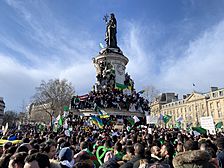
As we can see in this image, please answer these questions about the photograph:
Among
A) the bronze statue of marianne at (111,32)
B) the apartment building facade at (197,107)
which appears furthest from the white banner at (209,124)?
the apartment building facade at (197,107)

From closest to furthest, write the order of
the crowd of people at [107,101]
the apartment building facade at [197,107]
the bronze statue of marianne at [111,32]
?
the crowd of people at [107,101]
the bronze statue of marianne at [111,32]
the apartment building facade at [197,107]

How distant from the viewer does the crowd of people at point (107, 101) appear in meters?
31.2

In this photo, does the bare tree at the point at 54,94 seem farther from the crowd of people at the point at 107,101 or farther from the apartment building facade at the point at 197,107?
the apartment building facade at the point at 197,107

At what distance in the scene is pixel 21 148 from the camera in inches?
190

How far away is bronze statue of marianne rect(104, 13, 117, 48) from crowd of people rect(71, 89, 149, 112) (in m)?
10.2

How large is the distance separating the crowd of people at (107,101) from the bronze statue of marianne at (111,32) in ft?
33.5

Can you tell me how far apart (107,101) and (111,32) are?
15.4 metres

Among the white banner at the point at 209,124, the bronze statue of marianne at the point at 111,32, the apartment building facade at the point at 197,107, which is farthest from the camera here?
the apartment building facade at the point at 197,107

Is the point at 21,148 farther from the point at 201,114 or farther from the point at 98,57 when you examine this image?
the point at 201,114

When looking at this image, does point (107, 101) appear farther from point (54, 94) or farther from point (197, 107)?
point (197, 107)

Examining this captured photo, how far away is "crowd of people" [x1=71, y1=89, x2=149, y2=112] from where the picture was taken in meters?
31.2

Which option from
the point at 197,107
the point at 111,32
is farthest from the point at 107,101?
the point at 197,107

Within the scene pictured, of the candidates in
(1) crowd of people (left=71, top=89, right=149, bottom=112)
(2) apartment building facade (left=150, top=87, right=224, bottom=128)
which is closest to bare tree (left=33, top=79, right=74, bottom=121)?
(1) crowd of people (left=71, top=89, right=149, bottom=112)

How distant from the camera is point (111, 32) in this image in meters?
40.2
